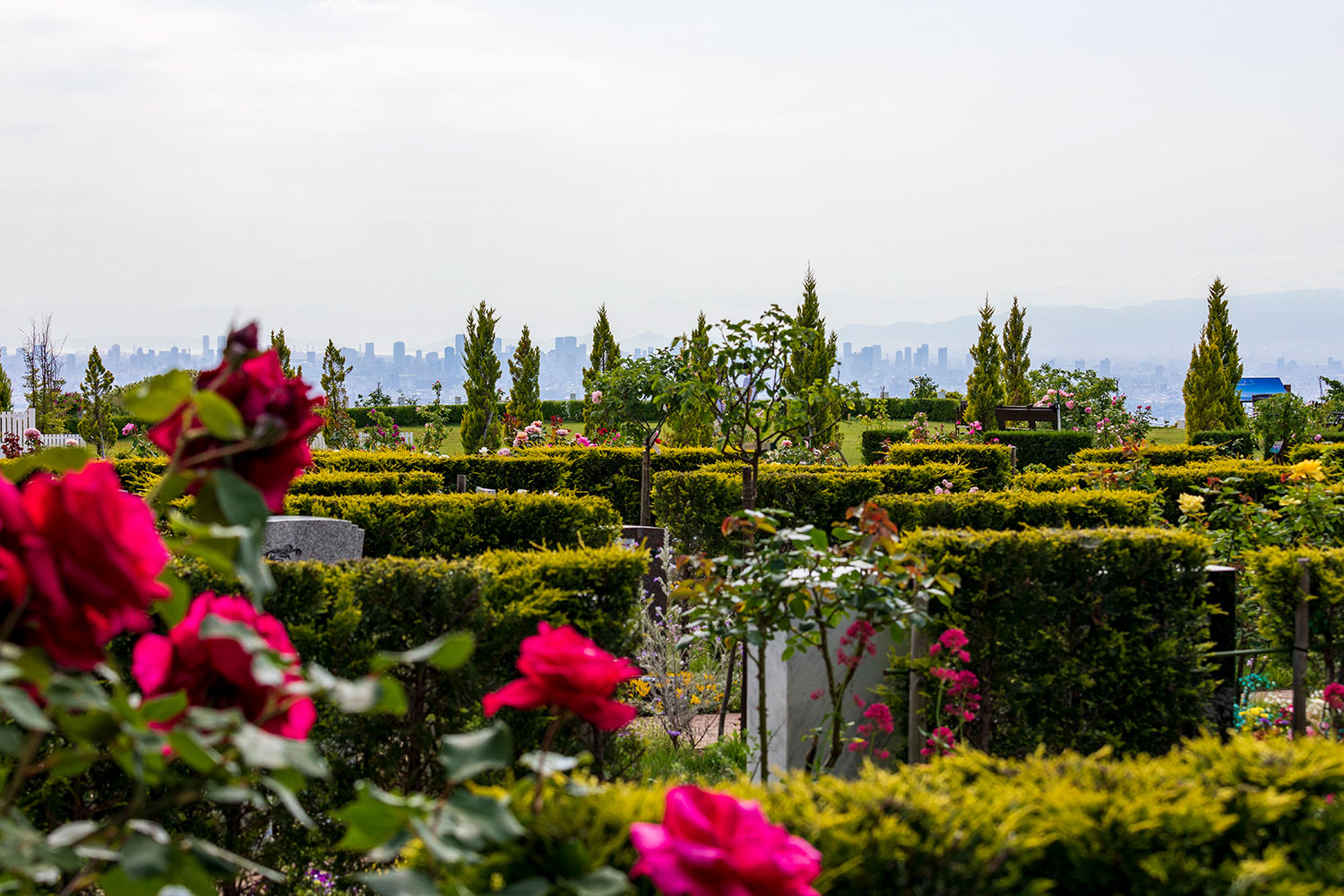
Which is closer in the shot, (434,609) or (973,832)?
(973,832)

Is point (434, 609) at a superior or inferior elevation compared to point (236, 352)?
inferior

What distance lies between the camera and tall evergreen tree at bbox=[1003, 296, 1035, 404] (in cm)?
2820

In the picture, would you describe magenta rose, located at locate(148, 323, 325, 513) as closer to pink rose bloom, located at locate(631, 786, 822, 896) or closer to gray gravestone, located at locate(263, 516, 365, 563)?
pink rose bloom, located at locate(631, 786, 822, 896)

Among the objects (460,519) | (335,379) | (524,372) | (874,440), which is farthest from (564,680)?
(524,372)

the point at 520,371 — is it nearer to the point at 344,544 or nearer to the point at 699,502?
the point at 699,502

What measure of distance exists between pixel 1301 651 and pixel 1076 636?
106 centimetres

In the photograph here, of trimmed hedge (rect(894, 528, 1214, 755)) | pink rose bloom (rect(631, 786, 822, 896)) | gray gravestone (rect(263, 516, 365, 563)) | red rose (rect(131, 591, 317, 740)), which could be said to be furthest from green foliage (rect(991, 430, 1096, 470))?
red rose (rect(131, 591, 317, 740))

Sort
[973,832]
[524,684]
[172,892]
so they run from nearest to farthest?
1. [172,892]
2. [524,684]
3. [973,832]

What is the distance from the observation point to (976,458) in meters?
12.2

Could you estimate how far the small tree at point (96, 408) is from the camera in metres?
20.4

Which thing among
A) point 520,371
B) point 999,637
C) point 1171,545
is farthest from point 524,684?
point 520,371

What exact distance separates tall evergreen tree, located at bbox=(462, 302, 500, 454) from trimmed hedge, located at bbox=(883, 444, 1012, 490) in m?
12.8

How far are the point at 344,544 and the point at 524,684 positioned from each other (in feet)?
18.2

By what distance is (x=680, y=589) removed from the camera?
3.97m
